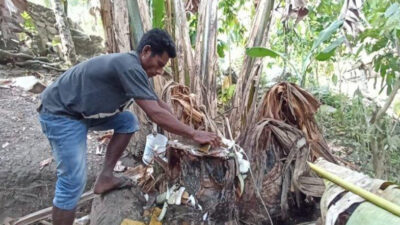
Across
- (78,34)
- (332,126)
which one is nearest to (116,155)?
(332,126)

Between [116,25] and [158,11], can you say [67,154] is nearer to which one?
[116,25]

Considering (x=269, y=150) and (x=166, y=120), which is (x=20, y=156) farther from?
(x=269, y=150)

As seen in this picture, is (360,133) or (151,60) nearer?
(151,60)

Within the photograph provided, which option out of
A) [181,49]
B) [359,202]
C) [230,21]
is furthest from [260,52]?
[230,21]

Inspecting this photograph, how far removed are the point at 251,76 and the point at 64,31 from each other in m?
4.29

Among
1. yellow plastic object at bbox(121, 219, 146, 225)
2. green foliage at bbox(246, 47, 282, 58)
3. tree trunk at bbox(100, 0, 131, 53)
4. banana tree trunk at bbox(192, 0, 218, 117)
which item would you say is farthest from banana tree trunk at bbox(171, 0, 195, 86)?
yellow plastic object at bbox(121, 219, 146, 225)

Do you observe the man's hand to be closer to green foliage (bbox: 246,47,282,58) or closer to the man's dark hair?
the man's dark hair

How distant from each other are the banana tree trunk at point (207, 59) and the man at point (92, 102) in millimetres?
588

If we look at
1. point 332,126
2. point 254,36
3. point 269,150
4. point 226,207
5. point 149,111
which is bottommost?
point 332,126

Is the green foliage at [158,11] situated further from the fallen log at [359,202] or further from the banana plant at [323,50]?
the fallen log at [359,202]

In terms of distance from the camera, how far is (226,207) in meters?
2.06

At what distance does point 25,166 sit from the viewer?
10.1 feet

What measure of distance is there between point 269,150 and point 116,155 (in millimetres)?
978

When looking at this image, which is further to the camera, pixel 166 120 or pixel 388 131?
pixel 388 131
